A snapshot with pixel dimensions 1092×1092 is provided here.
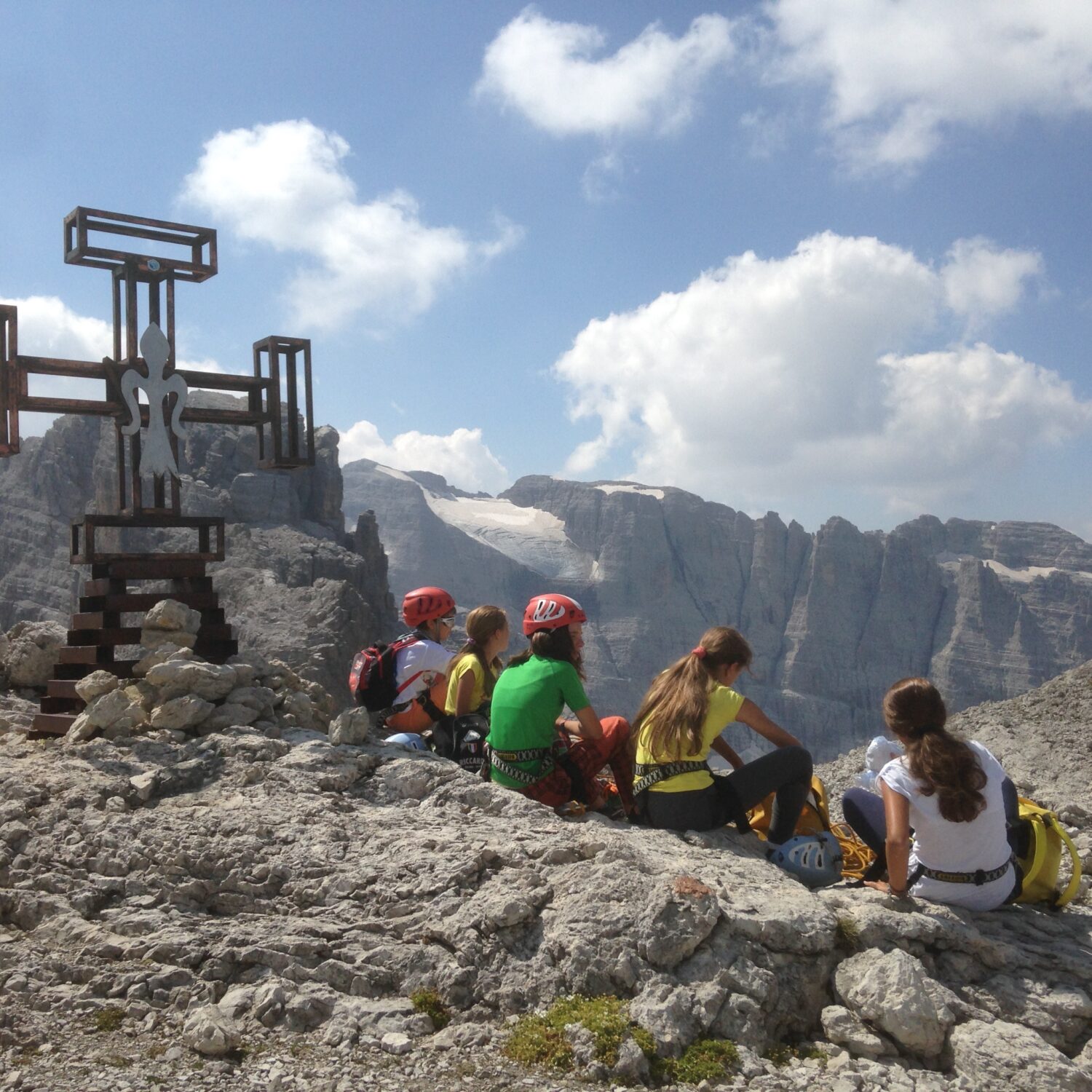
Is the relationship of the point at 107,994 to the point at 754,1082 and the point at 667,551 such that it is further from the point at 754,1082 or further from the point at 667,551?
the point at 667,551

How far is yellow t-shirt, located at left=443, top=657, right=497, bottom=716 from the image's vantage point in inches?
295

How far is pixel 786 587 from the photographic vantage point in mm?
135625

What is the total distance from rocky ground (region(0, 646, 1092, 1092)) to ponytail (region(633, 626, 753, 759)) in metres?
0.58

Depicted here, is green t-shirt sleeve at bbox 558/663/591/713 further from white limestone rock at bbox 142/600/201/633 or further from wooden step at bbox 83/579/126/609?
wooden step at bbox 83/579/126/609

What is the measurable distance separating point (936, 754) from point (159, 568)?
6.48 m

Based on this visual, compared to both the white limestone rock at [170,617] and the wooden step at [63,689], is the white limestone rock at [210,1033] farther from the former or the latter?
the white limestone rock at [170,617]

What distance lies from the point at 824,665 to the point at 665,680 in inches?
4968

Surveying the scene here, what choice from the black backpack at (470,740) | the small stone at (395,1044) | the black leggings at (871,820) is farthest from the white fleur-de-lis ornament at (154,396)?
the black leggings at (871,820)

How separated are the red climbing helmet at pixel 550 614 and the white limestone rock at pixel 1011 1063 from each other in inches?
121

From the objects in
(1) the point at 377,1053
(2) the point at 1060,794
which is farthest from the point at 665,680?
(2) the point at 1060,794

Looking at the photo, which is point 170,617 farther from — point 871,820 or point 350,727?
point 871,820

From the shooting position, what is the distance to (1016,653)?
121 metres

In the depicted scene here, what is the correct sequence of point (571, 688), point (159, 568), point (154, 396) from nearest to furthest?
point (571, 688)
point (159, 568)
point (154, 396)

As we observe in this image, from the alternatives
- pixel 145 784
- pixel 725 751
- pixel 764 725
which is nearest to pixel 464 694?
pixel 725 751
